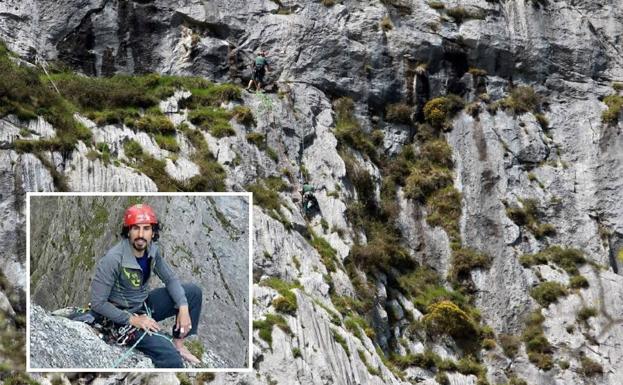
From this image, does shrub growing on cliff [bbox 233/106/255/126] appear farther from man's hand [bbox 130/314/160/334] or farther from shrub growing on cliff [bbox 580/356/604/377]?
man's hand [bbox 130/314/160/334]

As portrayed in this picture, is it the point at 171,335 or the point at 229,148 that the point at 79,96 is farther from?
the point at 171,335

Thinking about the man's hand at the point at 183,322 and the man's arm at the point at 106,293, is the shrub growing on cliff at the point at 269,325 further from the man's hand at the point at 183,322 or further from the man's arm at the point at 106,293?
the man's arm at the point at 106,293

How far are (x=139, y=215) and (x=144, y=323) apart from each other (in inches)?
108

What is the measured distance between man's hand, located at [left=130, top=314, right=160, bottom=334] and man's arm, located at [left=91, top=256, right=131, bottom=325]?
0.16m

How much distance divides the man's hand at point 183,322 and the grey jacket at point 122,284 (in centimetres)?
51

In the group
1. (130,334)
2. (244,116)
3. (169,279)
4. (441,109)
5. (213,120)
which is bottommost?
(130,334)

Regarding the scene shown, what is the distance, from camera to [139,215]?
26.9 metres

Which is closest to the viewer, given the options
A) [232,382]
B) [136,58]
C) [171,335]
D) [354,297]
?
[171,335]

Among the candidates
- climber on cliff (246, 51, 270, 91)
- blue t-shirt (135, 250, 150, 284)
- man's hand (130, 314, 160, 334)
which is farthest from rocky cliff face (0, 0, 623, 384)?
blue t-shirt (135, 250, 150, 284)

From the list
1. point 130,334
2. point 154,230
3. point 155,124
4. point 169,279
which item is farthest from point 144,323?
point 155,124

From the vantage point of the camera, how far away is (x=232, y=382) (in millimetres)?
31156

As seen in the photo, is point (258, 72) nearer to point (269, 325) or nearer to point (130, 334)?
point (269, 325)

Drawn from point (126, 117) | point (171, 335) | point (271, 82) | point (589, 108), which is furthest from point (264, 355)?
point (589, 108)

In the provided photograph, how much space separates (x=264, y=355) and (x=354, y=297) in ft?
24.3
